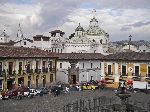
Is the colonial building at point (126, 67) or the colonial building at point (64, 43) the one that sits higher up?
the colonial building at point (64, 43)

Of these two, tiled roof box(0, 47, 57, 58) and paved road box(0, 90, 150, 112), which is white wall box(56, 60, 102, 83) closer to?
tiled roof box(0, 47, 57, 58)

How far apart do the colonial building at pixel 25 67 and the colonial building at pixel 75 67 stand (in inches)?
201

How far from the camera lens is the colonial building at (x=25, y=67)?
4247 cm

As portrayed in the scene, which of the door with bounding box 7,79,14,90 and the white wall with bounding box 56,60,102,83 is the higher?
the white wall with bounding box 56,60,102,83

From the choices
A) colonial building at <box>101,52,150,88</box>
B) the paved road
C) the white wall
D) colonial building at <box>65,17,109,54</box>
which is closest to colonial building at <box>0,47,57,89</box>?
the white wall

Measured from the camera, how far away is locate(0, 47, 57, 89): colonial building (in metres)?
42.5

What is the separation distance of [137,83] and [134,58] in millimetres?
3625

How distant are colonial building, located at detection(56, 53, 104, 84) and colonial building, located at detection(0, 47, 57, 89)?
5.11 meters

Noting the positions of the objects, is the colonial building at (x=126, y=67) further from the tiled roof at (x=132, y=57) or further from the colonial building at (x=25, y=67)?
the colonial building at (x=25, y=67)

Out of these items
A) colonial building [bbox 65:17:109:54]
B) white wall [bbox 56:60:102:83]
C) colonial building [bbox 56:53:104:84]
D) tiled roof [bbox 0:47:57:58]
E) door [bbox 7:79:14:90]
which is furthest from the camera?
colonial building [bbox 65:17:109:54]

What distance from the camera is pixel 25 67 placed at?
4547 cm

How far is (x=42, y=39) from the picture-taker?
71250 mm

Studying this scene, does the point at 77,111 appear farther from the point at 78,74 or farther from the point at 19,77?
the point at 78,74

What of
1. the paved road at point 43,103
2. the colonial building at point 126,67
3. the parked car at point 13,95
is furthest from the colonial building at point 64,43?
the parked car at point 13,95
